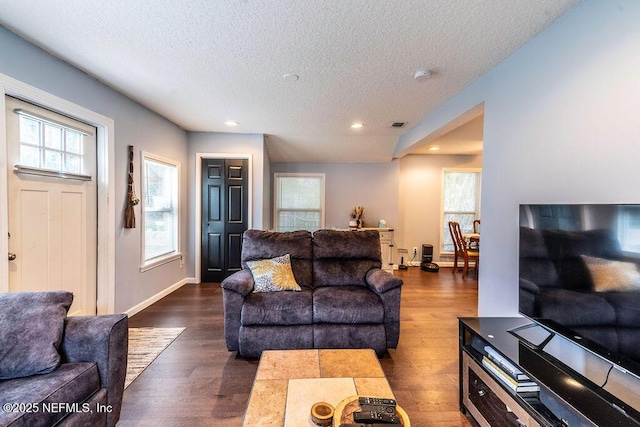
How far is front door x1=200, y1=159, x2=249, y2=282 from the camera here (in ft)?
14.3

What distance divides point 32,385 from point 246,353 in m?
1.28

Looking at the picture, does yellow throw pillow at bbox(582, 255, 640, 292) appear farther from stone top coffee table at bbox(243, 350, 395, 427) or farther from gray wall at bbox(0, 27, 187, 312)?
gray wall at bbox(0, 27, 187, 312)

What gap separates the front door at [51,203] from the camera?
78.0 inches

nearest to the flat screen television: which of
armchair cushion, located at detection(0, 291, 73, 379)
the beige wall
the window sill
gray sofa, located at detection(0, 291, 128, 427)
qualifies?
gray sofa, located at detection(0, 291, 128, 427)

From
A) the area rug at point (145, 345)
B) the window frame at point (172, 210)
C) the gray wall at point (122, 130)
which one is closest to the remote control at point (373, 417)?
the area rug at point (145, 345)

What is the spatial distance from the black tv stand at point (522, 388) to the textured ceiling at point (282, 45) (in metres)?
1.91

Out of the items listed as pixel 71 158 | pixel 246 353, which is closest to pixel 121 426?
pixel 246 353

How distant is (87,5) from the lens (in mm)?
1603

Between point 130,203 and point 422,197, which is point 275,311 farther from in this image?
point 422,197

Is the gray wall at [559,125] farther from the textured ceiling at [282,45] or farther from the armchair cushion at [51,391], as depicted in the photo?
the armchair cushion at [51,391]

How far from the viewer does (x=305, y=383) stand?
4.34ft

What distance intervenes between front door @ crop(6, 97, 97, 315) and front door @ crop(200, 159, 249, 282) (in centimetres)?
174

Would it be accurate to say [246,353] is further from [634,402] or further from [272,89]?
[272,89]

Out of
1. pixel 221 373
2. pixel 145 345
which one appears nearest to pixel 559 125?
pixel 221 373
